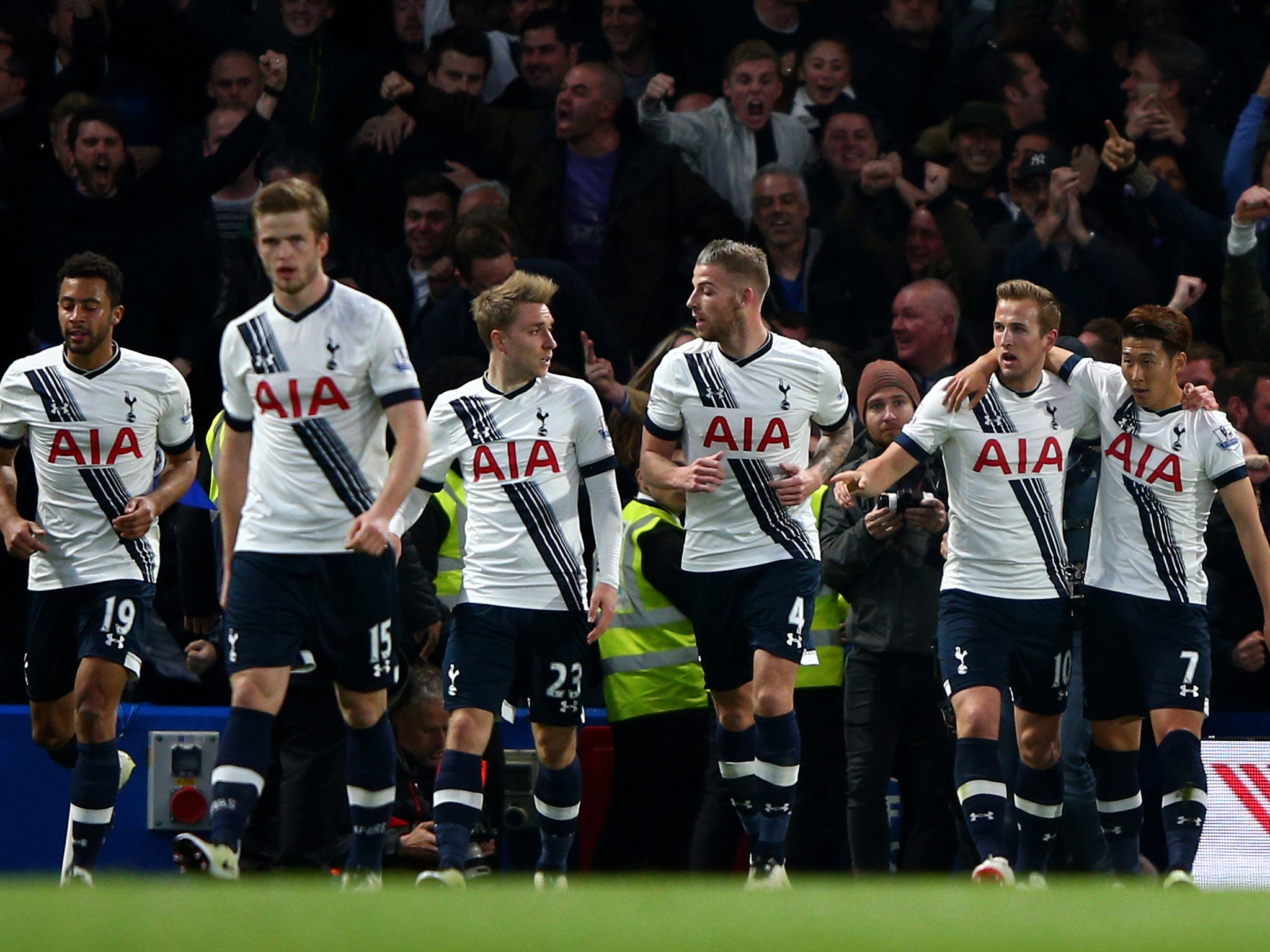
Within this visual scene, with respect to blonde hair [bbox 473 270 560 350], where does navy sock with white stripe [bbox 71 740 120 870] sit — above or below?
below

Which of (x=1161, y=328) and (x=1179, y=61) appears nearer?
(x=1161, y=328)

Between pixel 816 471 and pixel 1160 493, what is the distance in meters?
1.50

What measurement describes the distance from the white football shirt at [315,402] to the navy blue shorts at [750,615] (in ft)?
6.80

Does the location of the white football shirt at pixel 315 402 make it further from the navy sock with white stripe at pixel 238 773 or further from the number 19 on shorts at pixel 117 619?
the number 19 on shorts at pixel 117 619

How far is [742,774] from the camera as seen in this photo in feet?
27.7

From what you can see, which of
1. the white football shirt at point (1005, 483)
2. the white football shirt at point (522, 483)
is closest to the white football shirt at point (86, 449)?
the white football shirt at point (522, 483)

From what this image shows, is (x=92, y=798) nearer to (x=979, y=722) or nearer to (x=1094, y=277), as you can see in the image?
(x=979, y=722)

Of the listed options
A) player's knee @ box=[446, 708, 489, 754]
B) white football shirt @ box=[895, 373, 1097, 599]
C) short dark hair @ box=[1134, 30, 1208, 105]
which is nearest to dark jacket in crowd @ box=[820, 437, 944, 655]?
white football shirt @ box=[895, 373, 1097, 599]

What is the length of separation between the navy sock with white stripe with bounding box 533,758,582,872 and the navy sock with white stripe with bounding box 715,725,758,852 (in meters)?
0.65

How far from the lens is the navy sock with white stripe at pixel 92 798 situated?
8.31 meters

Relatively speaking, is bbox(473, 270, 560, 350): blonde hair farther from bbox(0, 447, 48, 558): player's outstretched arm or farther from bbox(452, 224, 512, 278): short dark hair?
bbox(0, 447, 48, 558): player's outstretched arm

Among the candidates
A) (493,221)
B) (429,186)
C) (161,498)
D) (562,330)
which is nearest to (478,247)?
(493,221)

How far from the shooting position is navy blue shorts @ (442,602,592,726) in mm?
8133

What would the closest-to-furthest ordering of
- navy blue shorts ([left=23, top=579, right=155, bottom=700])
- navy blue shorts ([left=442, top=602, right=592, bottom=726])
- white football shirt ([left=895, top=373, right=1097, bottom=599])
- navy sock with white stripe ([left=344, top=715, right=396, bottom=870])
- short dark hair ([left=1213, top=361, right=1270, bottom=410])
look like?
navy sock with white stripe ([left=344, top=715, right=396, bottom=870]) < navy blue shorts ([left=442, top=602, right=592, bottom=726]) < white football shirt ([left=895, top=373, right=1097, bottom=599]) < navy blue shorts ([left=23, top=579, right=155, bottom=700]) < short dark hair ([left=1213, top=361, right=1270, bottom=410])
